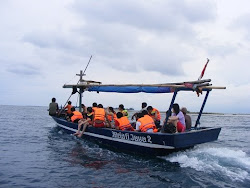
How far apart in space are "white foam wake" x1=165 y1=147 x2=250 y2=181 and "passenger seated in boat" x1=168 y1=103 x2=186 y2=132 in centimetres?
95

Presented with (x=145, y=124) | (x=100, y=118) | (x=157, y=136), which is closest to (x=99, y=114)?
(x=100, y=118)

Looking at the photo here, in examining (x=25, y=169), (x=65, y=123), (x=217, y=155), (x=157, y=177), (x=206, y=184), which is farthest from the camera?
(x=65, y=123)

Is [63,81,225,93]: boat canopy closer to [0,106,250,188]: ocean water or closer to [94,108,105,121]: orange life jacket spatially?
[94,108,105,121]: orange life jacket

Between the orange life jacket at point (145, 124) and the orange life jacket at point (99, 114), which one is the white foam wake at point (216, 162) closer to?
the orange life jacket at point (145, 124)

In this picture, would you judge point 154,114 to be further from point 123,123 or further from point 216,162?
point 216,162

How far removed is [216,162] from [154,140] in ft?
7.32

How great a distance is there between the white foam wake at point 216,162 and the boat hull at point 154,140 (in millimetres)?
370

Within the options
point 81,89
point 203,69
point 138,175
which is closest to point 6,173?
point 138,175

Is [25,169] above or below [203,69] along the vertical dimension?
below

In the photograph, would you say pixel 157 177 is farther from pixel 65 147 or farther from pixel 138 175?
pixel 65 147

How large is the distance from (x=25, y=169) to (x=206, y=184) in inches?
215

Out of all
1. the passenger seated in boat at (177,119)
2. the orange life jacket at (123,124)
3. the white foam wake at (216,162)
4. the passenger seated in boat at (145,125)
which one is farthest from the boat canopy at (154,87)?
the white foam wake at (216,162)

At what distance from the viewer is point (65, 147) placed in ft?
37.9

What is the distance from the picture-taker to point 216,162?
855 centimetres
